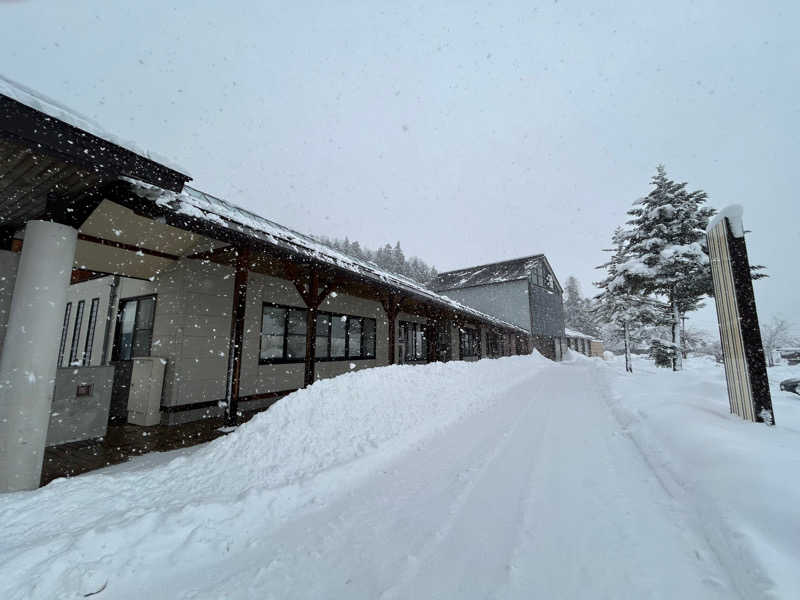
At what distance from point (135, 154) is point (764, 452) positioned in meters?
7.30

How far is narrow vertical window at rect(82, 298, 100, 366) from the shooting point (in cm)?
930

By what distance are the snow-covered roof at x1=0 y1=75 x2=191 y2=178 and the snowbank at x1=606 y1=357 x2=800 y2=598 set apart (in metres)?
6.24

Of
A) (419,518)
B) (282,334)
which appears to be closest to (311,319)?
(282,334)

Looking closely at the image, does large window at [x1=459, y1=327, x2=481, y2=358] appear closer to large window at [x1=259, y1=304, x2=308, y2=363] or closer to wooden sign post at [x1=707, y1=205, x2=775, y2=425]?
large window at [x1=259, y1=304, x2=308, y2=363]

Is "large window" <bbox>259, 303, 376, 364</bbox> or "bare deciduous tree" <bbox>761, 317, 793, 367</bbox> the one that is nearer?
"large window" <bbox>259, 303, 376, 364</bbox>

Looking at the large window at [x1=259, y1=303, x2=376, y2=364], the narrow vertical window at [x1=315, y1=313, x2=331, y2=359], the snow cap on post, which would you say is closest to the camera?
the snow cap on post

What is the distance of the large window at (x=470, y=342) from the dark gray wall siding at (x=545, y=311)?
8582 millimetres

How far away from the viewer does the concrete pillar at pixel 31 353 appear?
339 cm

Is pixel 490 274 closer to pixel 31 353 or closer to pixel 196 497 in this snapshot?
pixel 196 497

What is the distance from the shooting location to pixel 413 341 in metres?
16.4

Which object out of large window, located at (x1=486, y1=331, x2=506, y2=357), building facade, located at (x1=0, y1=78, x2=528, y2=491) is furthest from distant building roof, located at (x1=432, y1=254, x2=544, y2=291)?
building facade, located at (x1=0, y1=78, x2=528, y2=491)

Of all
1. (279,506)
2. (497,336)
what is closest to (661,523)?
(279,506)

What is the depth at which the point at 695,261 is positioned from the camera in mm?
14266

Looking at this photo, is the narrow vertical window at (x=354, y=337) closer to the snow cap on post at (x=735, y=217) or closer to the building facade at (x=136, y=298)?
the building facade at (x=136, y=298)
